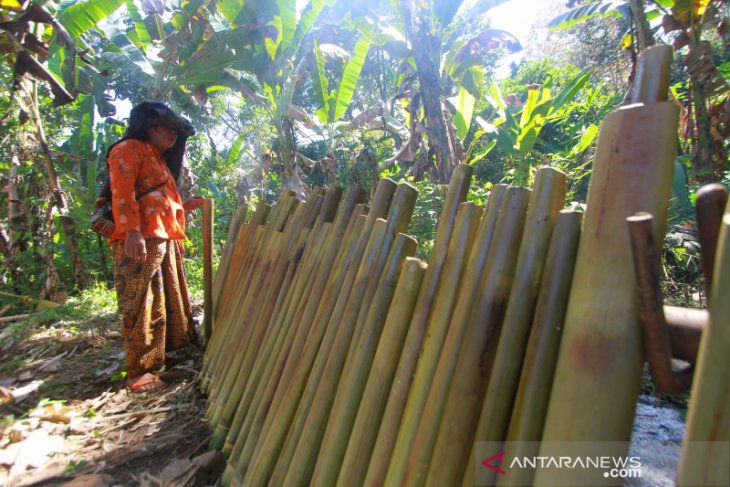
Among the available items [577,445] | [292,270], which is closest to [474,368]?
[577,445]

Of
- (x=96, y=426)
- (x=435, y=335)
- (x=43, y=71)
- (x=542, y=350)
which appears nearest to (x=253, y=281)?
Answer: (x=96, y=426)

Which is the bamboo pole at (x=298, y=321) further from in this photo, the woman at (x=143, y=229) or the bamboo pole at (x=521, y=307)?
the woman at (x=143, y=229)

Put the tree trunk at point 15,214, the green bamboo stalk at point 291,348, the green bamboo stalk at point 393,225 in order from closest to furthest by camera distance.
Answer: the green bamboo stalk at point 393,225, the green bamboo stalk at point 291,348, the tree trunk at point 15,214

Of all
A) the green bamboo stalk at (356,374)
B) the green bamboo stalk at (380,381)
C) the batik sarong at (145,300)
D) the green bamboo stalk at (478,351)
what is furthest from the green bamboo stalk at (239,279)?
the green bamboo stalk at (478,351)

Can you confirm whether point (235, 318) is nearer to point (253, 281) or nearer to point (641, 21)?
point (253, 281)

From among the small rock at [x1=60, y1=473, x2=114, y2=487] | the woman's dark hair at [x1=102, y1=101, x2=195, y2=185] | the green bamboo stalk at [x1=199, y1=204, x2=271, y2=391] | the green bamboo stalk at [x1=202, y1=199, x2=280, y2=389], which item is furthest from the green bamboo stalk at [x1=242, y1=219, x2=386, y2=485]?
the woman's dark hair at [x1=102, y1=101, x2=195, y2=185]

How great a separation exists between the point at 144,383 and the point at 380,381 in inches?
84.3

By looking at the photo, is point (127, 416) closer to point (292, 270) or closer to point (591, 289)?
point (292, 270)

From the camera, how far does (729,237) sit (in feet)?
1.64

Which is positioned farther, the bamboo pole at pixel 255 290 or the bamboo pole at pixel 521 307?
the bamboo pole at pixel 255 290

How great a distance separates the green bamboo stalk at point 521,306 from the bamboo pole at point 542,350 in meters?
0.02

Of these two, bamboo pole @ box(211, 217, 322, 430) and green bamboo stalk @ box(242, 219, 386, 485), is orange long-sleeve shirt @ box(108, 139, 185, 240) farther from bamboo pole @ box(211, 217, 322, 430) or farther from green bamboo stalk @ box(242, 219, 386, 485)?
green bamboo stalk @ box(242, 219, 386, 485)

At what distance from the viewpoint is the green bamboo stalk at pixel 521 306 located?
30.0 inches

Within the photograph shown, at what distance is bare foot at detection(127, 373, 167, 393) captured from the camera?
2.54m
